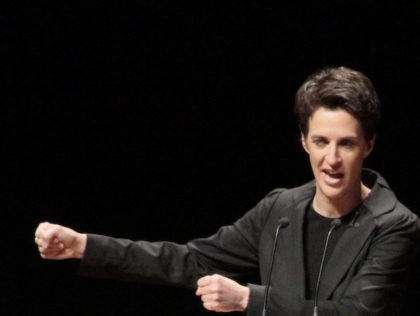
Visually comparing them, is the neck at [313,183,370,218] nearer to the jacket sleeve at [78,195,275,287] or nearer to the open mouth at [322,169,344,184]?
the open mouth at [322,169,344,184]

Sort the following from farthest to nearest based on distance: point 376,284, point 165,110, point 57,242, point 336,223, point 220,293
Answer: point 165,110
point 57,242
point 336,223
point 376,284
point 220,293

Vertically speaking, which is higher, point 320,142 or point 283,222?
point 320,142

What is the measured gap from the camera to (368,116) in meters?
2.77

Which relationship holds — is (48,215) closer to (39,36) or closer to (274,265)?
(39,36)

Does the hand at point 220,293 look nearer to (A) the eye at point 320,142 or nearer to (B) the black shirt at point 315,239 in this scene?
(B) the black shirt at point 315,239

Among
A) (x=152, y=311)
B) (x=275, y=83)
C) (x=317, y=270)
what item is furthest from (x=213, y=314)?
(x=317, y=270)

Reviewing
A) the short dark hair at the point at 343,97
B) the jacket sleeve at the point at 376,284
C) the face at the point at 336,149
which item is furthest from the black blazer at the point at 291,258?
the short dark hair at the point at 343,97

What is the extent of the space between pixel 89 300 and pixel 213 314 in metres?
0.58

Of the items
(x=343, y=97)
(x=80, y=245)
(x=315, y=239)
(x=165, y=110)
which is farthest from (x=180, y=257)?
(x=165, y=110)

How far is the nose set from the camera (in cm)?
274

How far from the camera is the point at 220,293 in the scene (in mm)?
2598

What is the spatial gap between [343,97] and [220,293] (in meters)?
0.59

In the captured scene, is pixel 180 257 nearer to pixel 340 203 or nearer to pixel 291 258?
pixel 291 258

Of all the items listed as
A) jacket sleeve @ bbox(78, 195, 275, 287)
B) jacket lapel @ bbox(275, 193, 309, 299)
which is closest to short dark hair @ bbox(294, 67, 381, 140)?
jacket lapel @ bbox(275, 193, 309, 299)
